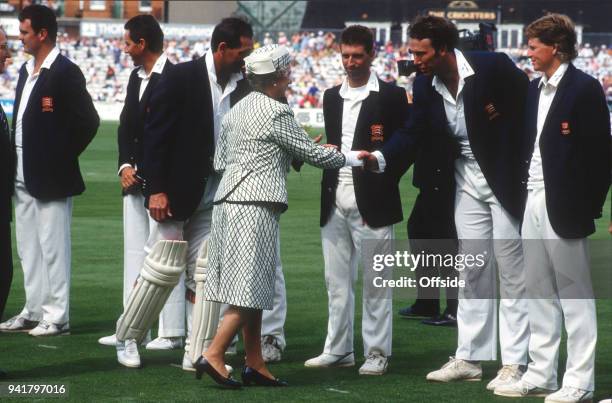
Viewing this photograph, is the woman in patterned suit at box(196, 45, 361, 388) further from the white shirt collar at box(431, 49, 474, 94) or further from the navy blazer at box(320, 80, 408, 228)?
the white shirt collar at box(431, 49, 474, 94)

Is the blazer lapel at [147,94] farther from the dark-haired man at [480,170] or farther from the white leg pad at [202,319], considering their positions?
the dark-haired man at [480,170]

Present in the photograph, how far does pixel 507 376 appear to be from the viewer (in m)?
7.34

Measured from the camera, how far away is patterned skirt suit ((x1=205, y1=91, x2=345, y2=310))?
7.17 meters

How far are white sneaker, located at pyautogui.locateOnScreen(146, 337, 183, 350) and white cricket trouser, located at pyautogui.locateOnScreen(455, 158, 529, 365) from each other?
2.02 meters

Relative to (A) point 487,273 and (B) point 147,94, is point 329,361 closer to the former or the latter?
(A) point 487,273

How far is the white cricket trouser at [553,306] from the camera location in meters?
6.79

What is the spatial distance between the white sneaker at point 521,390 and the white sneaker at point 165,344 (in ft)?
7.94

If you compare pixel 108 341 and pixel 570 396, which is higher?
pixel 570 396

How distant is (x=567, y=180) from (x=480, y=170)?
3.01 ft

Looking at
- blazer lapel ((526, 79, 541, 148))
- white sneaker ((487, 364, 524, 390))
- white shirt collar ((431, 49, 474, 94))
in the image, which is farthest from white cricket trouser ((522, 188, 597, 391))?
white shirt collar ((431, 49, 474, 94))

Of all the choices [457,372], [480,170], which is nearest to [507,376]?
[457,372]

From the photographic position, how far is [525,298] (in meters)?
7.50

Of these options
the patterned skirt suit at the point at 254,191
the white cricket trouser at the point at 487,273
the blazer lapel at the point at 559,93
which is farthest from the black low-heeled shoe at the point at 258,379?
the blazer lapel at the point at 559,93

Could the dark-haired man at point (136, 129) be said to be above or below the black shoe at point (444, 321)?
above
